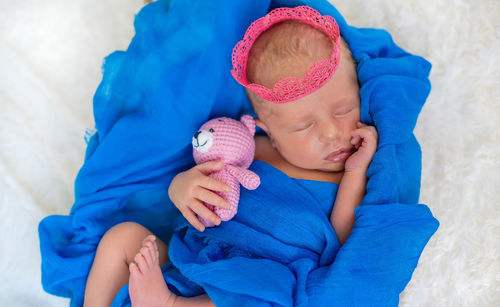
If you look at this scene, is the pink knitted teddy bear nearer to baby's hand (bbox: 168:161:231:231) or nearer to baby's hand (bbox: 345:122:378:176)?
baby's hand (bbox: 168:161:231:231)

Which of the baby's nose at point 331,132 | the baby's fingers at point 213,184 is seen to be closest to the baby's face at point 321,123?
the baby's nose at point 331,132

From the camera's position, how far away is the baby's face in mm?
1180

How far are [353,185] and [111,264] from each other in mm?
697

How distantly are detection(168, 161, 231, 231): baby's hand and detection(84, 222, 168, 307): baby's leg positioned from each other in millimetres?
170

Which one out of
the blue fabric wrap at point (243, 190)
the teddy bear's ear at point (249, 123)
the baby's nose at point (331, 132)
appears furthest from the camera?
the teddy bear's ear at point (249, 123)

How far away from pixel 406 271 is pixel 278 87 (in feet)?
1.78

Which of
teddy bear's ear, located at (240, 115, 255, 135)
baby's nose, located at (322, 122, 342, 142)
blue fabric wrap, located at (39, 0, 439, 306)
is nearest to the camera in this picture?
blue fabric wrap, located at (39, 0, 439, 306)

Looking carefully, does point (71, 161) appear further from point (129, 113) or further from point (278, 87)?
point (278, 87)

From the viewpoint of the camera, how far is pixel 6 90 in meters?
1.58

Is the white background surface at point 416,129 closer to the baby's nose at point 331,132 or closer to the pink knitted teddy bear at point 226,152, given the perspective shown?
the baby's nose at point 331,132

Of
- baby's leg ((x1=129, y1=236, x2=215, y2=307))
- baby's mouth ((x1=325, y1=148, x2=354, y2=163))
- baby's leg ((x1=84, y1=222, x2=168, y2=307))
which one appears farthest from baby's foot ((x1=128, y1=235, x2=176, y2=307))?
baby's mouth ((x1=325, y1=148, x2=354, y2=163))

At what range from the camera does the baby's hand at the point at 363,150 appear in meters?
1.19

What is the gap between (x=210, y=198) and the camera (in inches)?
45.3

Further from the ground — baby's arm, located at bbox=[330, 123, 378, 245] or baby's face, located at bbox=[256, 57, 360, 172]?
baby's face, located at bbox=[256, 57, 360, 172]
